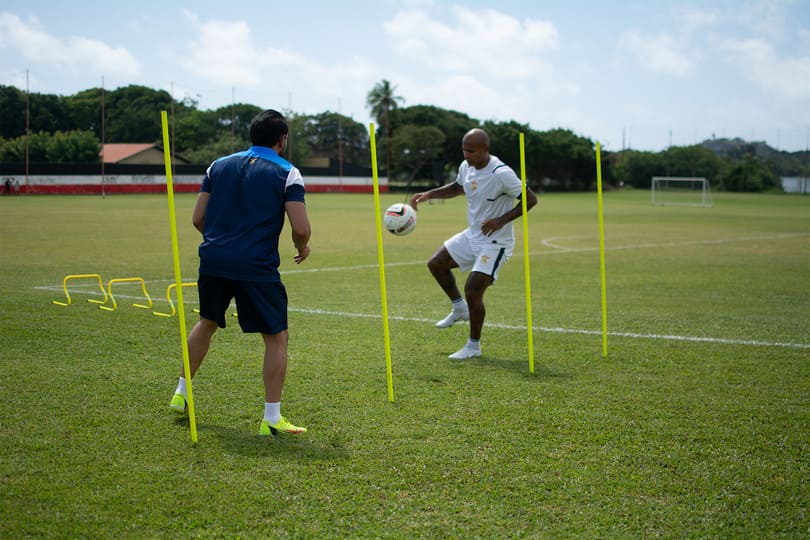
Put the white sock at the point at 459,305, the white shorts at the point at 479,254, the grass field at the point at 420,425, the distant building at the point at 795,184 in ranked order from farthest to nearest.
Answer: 1. the distant building at the point at 795,184
2. the white sock at the point at 459,305
3. the white shorts at the point at 479,254
4. the grass field at the point at 420,425

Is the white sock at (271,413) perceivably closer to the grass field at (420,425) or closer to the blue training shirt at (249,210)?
the grass field at (420,425)

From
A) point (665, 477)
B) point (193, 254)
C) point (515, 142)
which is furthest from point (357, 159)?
point (665, 477)

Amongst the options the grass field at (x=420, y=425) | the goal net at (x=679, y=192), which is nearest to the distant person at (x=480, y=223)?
the grass field at (x=420, y=425)

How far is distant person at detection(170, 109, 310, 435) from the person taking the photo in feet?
16.9

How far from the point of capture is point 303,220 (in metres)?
5.16

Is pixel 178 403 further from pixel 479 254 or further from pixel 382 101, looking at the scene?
pixel 382 101

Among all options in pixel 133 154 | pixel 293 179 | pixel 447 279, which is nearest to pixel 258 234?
pixel 293 179

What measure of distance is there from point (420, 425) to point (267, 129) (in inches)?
90.0

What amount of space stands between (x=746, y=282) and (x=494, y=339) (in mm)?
7411

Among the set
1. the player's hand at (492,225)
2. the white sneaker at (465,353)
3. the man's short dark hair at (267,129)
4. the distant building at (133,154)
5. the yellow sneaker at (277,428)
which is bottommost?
the yellow sneaker at (277,428)

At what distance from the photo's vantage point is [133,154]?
75.1m

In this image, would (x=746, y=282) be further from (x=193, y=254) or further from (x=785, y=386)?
(x=193, y=254)

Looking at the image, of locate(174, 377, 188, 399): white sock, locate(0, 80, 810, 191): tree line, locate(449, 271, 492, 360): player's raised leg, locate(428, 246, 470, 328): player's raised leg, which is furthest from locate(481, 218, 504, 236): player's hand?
locate(0, 80, 810, 191): tree line

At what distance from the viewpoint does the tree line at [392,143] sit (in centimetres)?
6912
